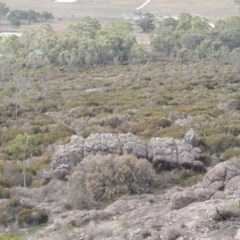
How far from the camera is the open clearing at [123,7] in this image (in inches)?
6121

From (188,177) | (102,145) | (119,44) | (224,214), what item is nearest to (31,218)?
(224,214)

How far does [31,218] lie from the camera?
12.3 metres

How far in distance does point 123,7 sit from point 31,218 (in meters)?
164

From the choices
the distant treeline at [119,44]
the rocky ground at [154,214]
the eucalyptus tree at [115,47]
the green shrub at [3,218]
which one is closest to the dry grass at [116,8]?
the distant treeline at [119,44]

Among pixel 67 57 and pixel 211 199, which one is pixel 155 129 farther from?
pixel 67 57

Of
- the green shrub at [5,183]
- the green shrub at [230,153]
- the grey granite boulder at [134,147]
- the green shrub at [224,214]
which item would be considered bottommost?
the green shrub at [5,183]

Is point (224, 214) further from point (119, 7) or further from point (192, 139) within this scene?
point (119, 7)

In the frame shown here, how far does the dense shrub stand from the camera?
13.6 meters

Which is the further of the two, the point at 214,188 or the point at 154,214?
the point at 214,188

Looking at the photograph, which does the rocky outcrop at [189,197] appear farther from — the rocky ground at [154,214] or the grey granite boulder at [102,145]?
the grey granite boulder at [102,145]

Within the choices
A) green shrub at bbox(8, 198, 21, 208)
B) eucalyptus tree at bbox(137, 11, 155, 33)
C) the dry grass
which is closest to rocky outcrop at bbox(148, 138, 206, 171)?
green shrub at bbox(8, 198, 21, 208)

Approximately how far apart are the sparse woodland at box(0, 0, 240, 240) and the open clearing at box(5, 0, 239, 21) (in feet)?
219

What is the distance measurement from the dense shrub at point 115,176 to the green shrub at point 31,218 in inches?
59.2

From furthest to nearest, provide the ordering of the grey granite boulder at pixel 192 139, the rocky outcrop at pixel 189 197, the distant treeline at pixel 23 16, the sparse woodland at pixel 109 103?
the distant treeline at pixel 23 16 → the grey granite boulder at pixel 192 139 → the sparse woodland at pixel 109 103 → the rocky outcrop at pixel 189 197
